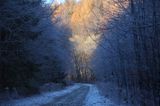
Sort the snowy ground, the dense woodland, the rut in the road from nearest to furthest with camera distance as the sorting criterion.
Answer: the dense woodland
the rut in the road
the snowy ground

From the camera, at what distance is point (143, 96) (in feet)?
60.0

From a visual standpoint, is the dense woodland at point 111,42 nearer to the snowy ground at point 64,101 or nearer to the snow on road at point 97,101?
the snow on road at point 97,101

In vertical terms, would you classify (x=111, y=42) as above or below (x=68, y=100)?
above

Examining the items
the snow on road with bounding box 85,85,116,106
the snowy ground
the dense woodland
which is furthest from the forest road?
the dense woodland

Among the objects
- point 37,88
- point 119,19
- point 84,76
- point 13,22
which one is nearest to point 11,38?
point 13,22

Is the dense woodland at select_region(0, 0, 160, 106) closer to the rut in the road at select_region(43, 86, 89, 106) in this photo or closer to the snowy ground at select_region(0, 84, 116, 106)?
the snowy ground at select_region(0, 84, 116, 106)

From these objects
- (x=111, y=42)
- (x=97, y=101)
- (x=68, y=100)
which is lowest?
(x=97, y=101)

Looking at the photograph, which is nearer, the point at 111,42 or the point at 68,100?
the point at 111,42

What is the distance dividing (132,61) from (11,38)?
1075 cm

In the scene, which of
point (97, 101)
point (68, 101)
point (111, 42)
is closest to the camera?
point (111, 42)

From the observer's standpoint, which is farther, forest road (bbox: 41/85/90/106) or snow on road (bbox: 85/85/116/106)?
snow on road (bbox: 85/85/116/106)

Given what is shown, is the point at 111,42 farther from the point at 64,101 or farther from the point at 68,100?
the point at 68,100

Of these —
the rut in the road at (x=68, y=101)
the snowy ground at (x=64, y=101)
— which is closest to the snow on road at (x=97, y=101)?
the snowy ground at (x=64, y=101)

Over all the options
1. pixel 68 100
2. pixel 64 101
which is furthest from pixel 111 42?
pixel 68 100
